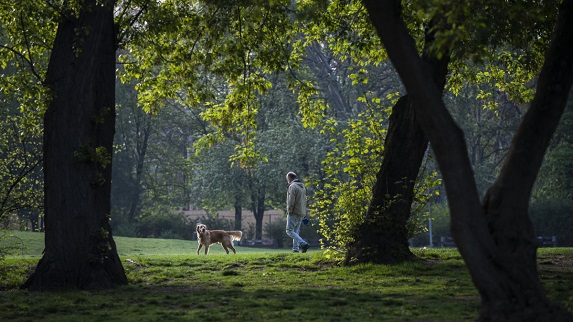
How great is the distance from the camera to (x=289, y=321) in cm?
1034

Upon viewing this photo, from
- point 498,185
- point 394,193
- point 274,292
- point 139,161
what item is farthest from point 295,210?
point 139,161

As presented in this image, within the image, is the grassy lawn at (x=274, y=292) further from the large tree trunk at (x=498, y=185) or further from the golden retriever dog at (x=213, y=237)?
the golden retriever dog at (x=213, y=237)

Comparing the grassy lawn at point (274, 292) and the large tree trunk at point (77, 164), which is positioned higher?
the large tree trunk at point (77, 164)

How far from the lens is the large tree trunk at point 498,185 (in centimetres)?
879

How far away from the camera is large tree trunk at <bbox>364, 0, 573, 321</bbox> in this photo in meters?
8.79

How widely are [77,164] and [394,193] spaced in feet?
20.9

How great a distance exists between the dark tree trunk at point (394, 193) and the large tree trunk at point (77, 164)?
517 cm

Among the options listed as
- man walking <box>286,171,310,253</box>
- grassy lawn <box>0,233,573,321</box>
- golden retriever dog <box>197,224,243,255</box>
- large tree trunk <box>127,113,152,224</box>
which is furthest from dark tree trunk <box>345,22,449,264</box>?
large tree trunk <box>127,113,152,224</box>

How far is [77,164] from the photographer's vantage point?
15070 mm

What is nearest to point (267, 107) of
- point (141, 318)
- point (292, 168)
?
point (292, 168)

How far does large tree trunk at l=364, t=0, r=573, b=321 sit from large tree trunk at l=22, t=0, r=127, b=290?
706 centimetres

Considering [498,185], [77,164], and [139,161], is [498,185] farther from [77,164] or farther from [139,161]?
[139,161]

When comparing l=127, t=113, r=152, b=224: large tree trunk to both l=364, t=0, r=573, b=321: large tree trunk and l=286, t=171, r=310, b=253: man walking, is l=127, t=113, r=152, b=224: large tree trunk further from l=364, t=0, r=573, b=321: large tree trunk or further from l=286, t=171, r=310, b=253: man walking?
l=364, t=0, r=573, b=321: large tree trunk

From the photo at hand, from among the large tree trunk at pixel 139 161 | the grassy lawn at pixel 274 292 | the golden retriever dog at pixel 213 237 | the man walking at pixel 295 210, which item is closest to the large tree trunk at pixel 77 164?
the grassy lawn at pixel 274 292
